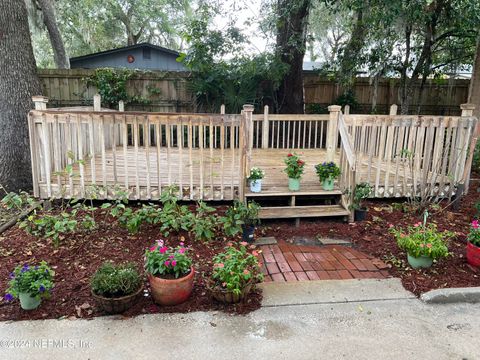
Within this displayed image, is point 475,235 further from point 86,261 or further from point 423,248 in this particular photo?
point 86,261

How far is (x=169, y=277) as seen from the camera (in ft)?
8.73

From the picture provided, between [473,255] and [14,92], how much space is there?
605 centimetres

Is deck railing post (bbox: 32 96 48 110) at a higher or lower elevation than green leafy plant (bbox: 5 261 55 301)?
higher

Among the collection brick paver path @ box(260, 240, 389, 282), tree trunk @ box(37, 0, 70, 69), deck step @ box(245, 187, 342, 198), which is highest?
tree trunk @ box(37, 0, 70, 69)

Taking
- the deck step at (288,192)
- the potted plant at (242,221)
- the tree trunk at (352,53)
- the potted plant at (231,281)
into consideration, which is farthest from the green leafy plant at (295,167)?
the tree trunk at (352,53)

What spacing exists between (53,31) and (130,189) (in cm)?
1134

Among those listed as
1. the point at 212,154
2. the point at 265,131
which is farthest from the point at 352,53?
the point at 212,154

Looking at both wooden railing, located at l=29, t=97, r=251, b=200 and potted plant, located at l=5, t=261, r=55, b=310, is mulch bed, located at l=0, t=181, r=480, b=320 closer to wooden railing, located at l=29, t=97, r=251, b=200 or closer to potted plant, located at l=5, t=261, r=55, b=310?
potted plant, located at l=5, t=261, r=55, b=310

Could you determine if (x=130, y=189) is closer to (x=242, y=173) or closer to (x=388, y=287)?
(x=242, y=173)

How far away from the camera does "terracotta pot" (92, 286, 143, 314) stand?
8.38 feet

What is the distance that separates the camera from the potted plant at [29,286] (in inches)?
98.7

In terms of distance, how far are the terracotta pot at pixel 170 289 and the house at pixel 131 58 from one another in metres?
12.4

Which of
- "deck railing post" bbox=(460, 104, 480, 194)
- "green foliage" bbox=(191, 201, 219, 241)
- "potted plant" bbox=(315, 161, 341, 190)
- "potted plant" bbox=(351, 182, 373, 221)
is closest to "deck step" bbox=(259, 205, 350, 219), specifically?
"potted plant" bbox=(351, 182, 373, 221)

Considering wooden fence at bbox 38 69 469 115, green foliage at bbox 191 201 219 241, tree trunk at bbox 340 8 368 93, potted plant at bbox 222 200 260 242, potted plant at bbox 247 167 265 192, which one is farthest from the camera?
wooden fence at bbox 38 69 469 115
